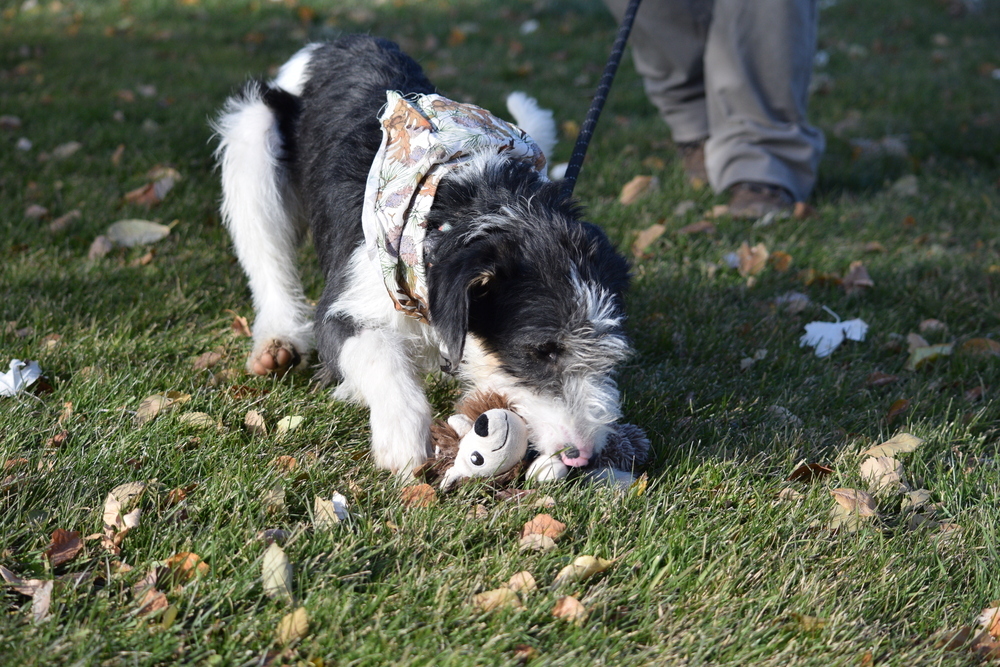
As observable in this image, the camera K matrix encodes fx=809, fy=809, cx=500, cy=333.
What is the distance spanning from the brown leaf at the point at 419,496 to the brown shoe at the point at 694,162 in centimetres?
391

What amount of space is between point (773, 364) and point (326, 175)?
83.2 inches

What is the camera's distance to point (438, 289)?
2.46 meters

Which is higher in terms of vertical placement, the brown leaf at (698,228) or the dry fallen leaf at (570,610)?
the dry fallen leaf at (570,610)

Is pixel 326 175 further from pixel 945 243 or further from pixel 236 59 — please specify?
pixel 236 59

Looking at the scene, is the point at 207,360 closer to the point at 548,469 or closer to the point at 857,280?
the point at 548,469

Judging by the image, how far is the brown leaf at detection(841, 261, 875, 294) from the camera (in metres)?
4.38

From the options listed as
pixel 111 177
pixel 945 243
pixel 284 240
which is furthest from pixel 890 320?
pixel 111 177

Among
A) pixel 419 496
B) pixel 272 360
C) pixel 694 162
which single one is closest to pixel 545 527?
pixel 419 496

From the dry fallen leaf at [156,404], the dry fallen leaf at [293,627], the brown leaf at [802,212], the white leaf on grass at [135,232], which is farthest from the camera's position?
the brown leaf at [802,212]

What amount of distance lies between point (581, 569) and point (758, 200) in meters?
3.76

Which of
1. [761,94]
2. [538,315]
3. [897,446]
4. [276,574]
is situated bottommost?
[897,446]

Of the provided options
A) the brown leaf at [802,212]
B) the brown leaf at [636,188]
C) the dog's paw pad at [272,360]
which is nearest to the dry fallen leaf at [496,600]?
the dog's paw pad at [272,360]

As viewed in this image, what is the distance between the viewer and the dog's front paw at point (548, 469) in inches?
96.6

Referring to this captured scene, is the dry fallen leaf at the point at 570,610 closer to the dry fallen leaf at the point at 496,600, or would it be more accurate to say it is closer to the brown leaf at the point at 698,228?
the dry fallen leaf at the point at 496,600
